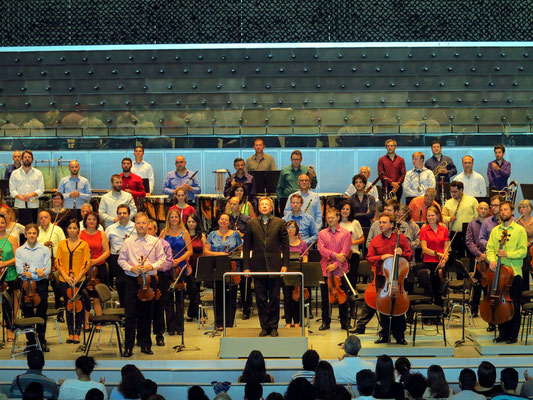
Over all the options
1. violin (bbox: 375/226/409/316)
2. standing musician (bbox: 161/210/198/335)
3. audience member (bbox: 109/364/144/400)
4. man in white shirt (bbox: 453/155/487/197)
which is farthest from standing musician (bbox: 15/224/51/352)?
man in white shirt (bbox: 453/155/487/197)

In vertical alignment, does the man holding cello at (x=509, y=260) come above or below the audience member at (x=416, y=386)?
above

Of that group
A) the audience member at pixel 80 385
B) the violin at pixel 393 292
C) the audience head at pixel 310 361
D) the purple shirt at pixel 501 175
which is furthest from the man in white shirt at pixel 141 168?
the audience head at pixel 310 361

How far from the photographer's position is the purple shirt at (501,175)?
12.4 meters

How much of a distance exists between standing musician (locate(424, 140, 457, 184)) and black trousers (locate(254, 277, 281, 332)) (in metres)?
4.46

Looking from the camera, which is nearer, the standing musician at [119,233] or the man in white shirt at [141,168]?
the standing musician at [119,233]

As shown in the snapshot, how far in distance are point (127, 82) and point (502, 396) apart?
10.9 m

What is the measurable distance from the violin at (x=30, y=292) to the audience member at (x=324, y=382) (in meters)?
3.56

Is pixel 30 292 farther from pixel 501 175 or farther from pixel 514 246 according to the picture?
pixel 501 175

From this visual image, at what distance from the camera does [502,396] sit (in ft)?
20.5

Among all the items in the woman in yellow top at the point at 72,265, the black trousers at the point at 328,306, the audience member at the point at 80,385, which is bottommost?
the audience member at the point at 80,385

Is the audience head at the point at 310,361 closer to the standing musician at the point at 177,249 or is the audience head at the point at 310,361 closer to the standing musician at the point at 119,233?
the standing musician at the point at 177,249

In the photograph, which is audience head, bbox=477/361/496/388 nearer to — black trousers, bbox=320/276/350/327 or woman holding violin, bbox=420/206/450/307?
black trousers, bbox=320/276/350/327

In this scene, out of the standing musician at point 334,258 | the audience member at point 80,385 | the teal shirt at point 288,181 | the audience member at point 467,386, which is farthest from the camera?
the teal shirt at point 288,181

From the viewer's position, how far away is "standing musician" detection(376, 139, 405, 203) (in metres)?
12.4
